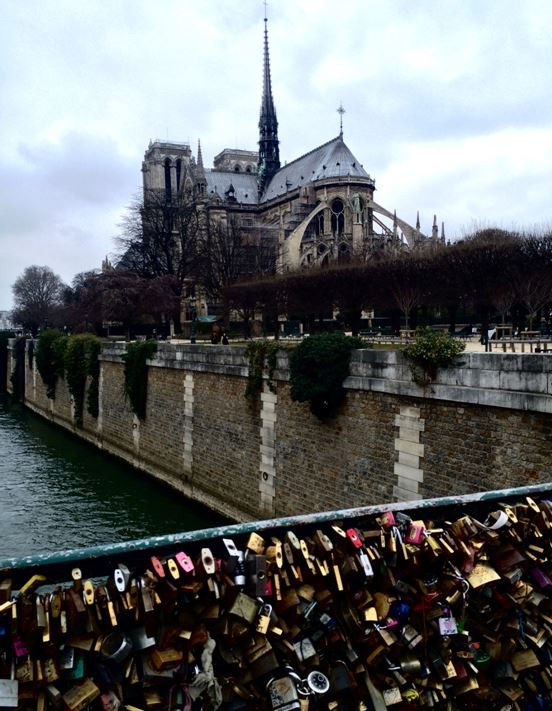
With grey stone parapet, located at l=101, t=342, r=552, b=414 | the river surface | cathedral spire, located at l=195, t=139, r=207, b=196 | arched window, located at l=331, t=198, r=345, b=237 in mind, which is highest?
cathedral spire, located at l=195, t=139, r=207, b=196

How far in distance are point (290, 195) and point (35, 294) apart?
45.8m

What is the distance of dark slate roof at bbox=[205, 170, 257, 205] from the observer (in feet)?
253

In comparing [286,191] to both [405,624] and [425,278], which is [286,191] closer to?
[425,278]

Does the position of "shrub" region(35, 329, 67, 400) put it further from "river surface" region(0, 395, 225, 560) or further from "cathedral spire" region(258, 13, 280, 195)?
"cathedral spire" region(258, 13, 280, 195)

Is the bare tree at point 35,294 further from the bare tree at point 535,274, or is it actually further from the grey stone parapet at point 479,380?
the grey stone parapet at point 479,380

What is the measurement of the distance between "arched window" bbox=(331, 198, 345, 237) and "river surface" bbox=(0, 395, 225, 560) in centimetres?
4192

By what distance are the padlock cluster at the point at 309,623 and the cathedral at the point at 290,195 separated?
40463 millimetres

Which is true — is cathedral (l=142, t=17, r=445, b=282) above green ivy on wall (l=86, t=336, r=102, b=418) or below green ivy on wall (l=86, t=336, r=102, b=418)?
above

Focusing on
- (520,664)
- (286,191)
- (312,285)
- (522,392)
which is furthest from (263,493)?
(286,191)

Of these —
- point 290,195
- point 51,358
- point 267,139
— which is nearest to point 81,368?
point 51,358

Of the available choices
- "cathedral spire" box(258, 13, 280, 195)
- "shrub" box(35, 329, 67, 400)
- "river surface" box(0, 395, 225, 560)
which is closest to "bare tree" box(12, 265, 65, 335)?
"cathedral spire" box(258, 13, 280, 195)

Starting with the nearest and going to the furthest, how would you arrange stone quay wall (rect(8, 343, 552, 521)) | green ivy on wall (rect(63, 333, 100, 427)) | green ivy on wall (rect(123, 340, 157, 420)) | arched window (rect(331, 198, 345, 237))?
1. stone quay wall (rect(8, 343, 552, 521))
2. green ivy on wall (rect(123, 340, 157, 420))
3. green ivy on wall (rect(63, 333, 100, 427))
4. arched window (rect(331, 198, 345, 237))

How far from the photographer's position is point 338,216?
6106 cm

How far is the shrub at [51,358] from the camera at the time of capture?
30.5 metres
